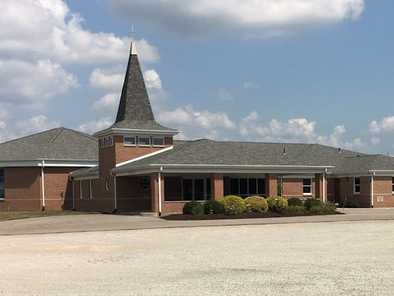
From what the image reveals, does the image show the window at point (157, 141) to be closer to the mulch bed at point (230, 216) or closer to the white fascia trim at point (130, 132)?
the white fascia trim at point (130, 132)

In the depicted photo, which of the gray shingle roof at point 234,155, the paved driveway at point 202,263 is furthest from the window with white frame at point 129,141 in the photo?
the paved driveway at point 202,263

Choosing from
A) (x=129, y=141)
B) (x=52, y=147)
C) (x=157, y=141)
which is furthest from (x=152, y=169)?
(x=52, y=147)

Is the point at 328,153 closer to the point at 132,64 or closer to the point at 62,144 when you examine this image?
the point at 132,64

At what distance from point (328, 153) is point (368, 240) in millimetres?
33734

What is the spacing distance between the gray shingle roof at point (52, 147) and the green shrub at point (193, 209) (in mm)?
16890

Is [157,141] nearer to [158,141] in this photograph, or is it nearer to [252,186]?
[158,141]

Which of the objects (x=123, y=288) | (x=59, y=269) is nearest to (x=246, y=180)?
(x=59, y=269)

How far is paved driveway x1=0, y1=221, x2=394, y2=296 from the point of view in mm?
11719

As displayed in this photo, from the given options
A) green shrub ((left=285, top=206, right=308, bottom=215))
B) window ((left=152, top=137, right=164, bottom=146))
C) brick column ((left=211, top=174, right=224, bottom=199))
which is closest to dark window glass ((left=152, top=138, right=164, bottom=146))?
window ((left=152, top=137, right=164, bottom=146))

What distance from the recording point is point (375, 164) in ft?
162

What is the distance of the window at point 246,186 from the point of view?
4469cm

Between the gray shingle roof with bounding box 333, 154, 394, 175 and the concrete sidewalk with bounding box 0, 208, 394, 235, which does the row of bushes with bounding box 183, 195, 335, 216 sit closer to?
the concrete sidewalk with bounding box 0, 208, 394, 235

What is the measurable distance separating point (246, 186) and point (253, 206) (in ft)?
25.6

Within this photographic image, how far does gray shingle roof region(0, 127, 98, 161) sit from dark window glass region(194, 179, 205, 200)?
11630mm
